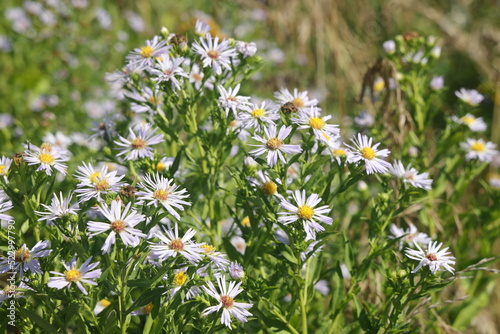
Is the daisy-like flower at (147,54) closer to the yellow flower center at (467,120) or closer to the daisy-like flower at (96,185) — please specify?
the daisy-like flower at (96,185)

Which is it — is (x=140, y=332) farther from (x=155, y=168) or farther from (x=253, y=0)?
(x=253, y=0)

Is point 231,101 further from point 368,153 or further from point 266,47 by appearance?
point 266,47

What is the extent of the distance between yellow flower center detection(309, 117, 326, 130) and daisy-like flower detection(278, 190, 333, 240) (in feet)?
0.68

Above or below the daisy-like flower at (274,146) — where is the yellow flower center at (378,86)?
above

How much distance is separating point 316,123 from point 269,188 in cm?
24

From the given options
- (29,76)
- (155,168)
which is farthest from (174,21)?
(155,168)

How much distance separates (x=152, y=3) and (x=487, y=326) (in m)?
3.98

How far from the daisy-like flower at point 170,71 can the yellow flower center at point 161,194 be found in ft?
1.28

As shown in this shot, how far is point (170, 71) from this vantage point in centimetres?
163

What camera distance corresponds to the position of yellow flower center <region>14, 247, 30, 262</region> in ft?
4.44

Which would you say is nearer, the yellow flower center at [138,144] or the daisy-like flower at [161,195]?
the daisy-like flower at [161,195]

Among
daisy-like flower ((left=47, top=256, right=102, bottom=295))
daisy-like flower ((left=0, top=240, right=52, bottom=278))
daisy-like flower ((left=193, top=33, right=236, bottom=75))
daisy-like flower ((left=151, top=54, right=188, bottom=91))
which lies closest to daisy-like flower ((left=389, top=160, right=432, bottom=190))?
daisy-like flower ((left=193, top=33, right=236, bottom=75))

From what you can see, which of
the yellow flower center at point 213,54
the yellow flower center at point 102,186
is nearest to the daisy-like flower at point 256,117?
the yellow flower center at point 213,54

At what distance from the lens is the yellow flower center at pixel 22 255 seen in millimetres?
1354
